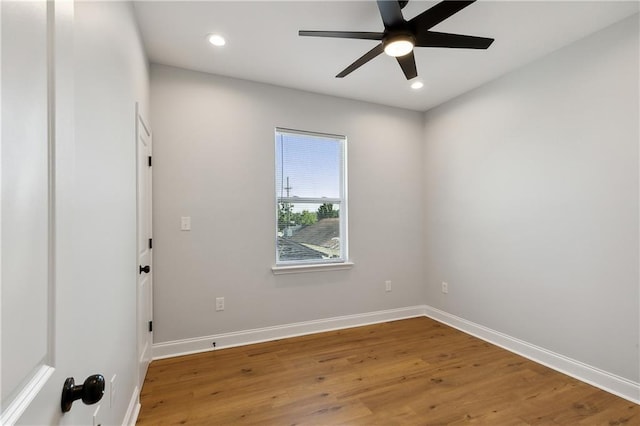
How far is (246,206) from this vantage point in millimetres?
3119

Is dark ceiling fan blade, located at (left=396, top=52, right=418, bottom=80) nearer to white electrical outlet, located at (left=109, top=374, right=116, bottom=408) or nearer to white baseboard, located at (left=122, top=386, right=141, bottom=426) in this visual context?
white electrical outlet, located at (left=109, top=374, right=116, bottom=408)

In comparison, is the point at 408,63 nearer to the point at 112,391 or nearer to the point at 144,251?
the point at 144,251

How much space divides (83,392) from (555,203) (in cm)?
324

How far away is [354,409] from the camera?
6.68ft

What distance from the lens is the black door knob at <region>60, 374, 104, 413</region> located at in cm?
60

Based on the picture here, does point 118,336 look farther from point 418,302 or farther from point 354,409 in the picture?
point 418,302

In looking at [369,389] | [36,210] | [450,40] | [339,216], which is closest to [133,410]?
[369,389]

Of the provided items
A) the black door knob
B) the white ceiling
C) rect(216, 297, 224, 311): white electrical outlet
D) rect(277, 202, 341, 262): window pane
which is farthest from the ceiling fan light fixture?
rect(216, 297, 224, 311): white electrical outlet

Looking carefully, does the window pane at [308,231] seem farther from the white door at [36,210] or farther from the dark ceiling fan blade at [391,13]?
the white door at [36,210]

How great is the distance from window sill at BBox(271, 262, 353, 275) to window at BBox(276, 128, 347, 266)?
0.07 metres

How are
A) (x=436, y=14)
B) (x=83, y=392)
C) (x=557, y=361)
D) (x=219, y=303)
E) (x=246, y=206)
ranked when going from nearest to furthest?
(x=83, y=392) < (x=436, y=14) < (x=557, y=361) < (x=219, y=303) < (x=246, y=206)

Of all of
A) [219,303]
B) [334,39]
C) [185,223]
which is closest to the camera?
[334,39]

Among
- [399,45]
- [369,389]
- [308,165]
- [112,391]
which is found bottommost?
[369,389]

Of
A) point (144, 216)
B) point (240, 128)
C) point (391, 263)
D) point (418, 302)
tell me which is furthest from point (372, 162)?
point (144, 216)
